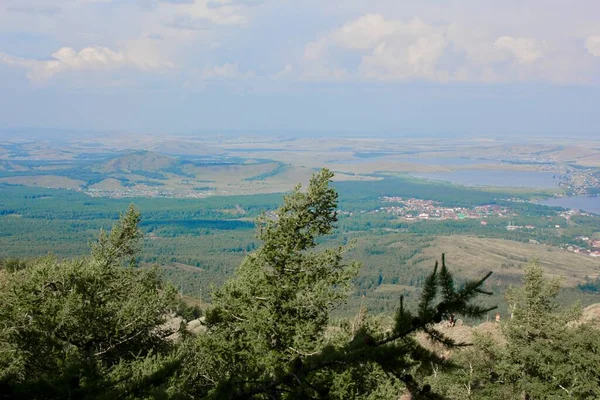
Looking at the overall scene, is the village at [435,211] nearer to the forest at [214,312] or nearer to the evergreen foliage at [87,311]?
the forest at [214,312]

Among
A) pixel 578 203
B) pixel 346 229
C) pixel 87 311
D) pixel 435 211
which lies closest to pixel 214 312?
pixel 87 311

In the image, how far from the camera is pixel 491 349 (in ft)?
61.8

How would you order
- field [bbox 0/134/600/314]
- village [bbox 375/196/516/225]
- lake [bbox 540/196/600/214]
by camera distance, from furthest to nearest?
lake [bbox 540/196/600/214]
village [bbox 375/196/516/225]
field [bbox 0/134/600/314]

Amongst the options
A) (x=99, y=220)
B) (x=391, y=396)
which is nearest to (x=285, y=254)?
(x=391, y=396)

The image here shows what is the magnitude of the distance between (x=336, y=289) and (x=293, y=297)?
116 cm

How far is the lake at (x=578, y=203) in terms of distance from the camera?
521ft

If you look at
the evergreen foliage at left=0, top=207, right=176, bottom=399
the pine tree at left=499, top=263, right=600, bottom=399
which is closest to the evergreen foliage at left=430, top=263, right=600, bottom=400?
the pine tree at left=499, top=263, right=600, bottom=399

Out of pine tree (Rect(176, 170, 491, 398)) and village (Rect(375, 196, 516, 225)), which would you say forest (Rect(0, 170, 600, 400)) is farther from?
village (Rect(375, 196, 516, 225))

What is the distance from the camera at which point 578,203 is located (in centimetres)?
16962

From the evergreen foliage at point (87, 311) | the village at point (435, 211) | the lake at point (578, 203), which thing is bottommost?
the village at point (435, 211)

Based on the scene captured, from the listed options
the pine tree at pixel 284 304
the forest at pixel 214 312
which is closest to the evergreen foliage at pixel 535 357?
the forest at pixel 214 312

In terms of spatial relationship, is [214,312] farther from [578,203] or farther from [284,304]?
[578,203]

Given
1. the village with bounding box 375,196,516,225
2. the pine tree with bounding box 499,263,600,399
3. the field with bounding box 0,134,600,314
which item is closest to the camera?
the pine tree with bounding box 499,263,600,399

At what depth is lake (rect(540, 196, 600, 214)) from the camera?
159 metres
